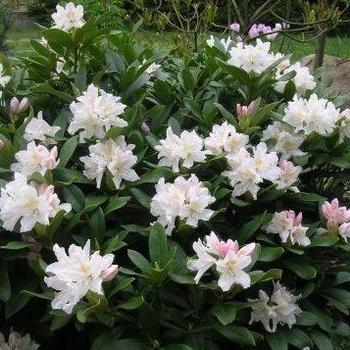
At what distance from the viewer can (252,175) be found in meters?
1.91

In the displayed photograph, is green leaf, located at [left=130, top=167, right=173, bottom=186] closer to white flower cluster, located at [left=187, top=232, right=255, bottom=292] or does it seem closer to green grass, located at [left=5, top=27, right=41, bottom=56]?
white flower cluster, located at [left=187, top=232, right=255, bottom=292]

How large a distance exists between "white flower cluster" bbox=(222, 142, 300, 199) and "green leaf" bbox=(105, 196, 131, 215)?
1.03 ft

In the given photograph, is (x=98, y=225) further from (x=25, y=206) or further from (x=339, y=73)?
(x=339, y=73)

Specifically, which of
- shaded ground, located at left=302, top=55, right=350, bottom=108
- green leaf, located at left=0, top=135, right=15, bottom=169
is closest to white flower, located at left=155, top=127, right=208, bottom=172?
green leaf, located at left=0, top=135, right=15, bottom=169

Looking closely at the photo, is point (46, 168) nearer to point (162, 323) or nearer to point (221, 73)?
point (162, 323)

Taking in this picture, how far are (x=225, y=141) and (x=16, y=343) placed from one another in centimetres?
85

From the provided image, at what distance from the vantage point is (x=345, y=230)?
6.40 feet

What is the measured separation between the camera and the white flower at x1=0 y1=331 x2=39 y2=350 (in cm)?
190

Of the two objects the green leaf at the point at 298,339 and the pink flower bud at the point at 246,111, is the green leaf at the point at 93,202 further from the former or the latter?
the green leaf at the point at 298,339

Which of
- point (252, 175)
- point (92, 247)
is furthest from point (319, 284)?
point (92, 247)

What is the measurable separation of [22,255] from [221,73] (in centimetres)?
113

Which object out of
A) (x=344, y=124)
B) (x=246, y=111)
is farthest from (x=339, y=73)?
(x=246, y=111)

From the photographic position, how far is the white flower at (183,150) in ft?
6.43

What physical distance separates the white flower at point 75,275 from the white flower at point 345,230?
0.73 metres
